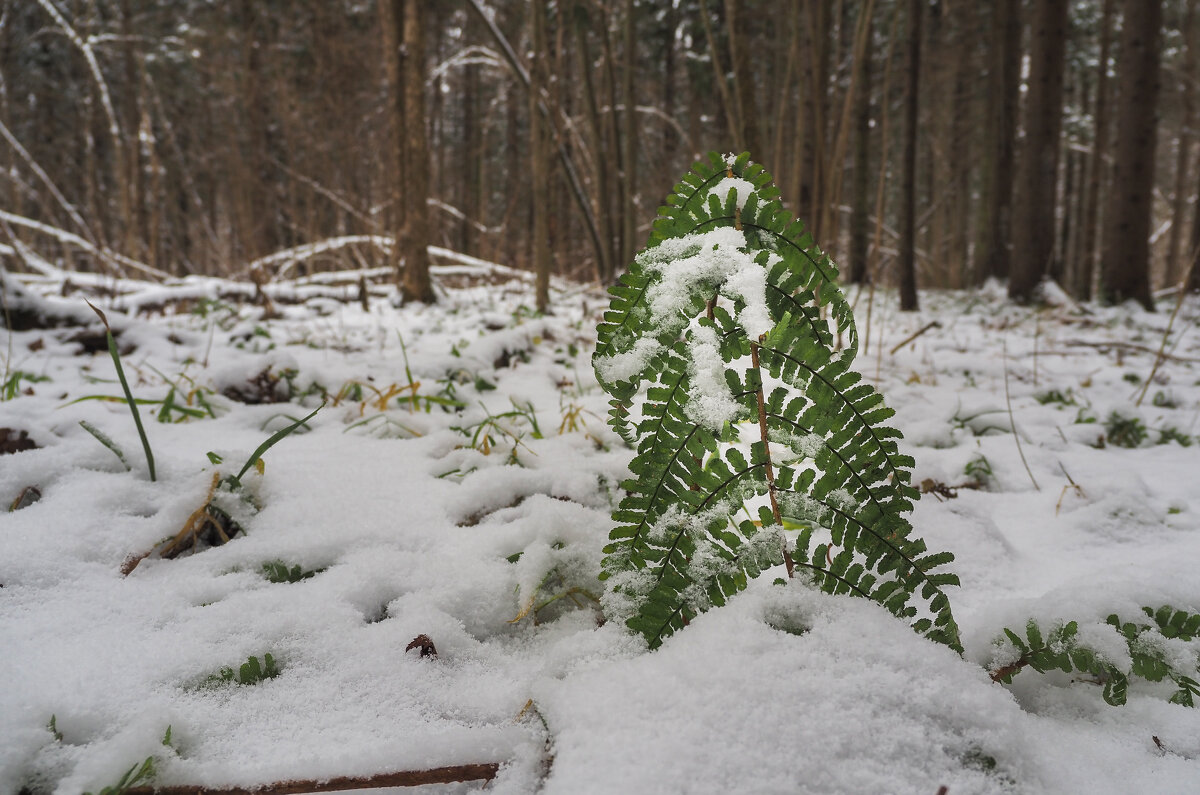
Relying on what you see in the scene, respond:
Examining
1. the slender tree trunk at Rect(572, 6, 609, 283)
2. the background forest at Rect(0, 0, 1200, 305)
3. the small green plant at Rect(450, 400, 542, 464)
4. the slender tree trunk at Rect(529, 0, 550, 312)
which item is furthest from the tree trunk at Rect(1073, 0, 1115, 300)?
the small green plant at Rect(450, 400, 542, 464)

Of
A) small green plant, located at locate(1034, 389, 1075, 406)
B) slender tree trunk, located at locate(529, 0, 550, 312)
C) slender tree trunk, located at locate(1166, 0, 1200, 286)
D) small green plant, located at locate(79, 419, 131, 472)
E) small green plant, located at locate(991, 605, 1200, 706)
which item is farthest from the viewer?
slender tree trunk, located at locate(1166, 0, 1200, 286)

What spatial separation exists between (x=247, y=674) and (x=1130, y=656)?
1.17 m

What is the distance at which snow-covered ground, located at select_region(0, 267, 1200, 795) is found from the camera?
26.4 inches

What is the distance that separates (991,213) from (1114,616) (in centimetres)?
1110

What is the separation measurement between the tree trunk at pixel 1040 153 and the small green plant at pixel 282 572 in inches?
359

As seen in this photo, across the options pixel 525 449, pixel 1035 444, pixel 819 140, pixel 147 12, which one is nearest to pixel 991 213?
pixel 819 140

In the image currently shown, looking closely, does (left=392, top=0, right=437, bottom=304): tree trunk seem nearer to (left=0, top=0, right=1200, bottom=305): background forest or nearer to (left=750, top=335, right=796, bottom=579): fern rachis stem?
(left=0, top=0, right=1200, bottom=305): background forest

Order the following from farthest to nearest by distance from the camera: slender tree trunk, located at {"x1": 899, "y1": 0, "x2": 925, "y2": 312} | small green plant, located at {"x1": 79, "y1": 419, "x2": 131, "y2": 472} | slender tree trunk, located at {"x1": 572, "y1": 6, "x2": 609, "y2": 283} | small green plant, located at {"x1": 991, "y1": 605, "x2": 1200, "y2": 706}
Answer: slender tree trunk, located at {"x1": 899, "y1": 0, "x2": 925, "y2": 312} < slender tree trunk, located at {"x1": 572, "y1": 6, "x2": 609, "y2": 283} < small green plant, located at {"x1": 79, "y1": 419, "x2": 131, "y2": 472} < small green plant, located at {"x1": 991, "y1": 605, "x2": 1200, "y2": 706}

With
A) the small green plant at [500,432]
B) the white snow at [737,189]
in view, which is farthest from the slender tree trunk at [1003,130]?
the white snow at [737,189]

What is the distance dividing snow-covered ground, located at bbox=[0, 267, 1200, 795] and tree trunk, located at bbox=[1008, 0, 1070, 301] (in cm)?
741

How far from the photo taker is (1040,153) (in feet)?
26.1

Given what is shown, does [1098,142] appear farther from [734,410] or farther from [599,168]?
[734,410]

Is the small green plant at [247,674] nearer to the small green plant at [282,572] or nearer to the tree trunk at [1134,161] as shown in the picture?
the small green plant at [282,572]

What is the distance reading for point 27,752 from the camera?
0.64 metres
